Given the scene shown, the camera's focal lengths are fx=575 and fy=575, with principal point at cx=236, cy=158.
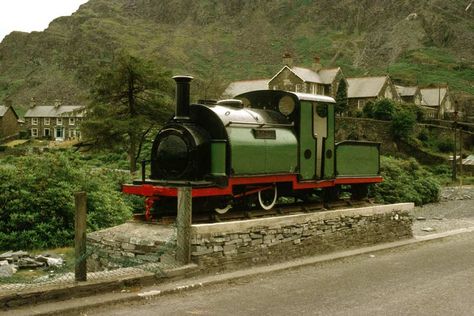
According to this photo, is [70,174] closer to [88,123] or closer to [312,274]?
[312,274]

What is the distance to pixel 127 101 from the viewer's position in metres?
30.1

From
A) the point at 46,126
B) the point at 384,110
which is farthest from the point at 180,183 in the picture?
the point at 46,126

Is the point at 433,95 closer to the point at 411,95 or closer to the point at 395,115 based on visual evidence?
the point at 411,95

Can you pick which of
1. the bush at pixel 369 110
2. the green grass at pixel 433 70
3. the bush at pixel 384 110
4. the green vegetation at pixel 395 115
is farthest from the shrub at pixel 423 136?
the green grass at pixel 433 70

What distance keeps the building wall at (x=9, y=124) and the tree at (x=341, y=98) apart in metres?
45.4

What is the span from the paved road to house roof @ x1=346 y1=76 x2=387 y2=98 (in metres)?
56.8

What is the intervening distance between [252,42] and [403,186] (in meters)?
143

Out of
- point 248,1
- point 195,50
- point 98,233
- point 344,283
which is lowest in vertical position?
point 344,283

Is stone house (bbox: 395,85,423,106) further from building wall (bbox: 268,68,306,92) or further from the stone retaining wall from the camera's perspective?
the stone retaining wall

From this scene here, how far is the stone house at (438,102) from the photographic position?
74.6 meters

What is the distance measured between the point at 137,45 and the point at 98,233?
6094 inches

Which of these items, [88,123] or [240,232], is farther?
[88,123]

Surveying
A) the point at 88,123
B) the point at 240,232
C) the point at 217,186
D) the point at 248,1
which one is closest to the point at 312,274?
the point at 240,232

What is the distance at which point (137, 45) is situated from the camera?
159m
